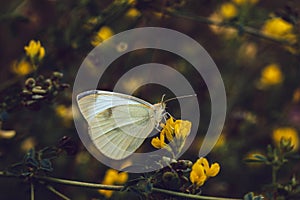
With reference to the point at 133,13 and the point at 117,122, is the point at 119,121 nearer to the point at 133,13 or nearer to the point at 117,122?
the point at 117,122

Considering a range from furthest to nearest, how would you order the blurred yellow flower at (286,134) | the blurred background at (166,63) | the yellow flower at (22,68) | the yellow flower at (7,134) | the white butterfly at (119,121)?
the blurred yellow flower at (286,134)
the yellow flower at (22,68)
the blurred background at (166,63)
the yellow flower at (7,134)
the white butterfly at (119,121)

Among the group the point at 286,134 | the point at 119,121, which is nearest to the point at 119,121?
the point at 119,121

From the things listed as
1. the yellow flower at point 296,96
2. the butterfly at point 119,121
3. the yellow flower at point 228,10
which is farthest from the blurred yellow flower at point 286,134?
the butterfly at point 119,121

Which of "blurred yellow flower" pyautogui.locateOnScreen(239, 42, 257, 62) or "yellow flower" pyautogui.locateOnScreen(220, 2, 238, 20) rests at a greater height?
"yellow flower" pyautogui.locateOnScreen(220, 2, 238, 20)

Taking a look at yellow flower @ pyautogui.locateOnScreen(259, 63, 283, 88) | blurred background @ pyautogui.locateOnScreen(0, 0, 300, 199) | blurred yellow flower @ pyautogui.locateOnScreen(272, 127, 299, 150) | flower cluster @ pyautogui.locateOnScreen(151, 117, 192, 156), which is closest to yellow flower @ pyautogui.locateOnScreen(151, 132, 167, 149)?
flower cluster @ pyautogui.locateOnScreen(151, 117, 192, 156)

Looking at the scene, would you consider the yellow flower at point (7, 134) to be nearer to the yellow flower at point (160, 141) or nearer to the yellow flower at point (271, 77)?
the yellow flower at point (160, 141)

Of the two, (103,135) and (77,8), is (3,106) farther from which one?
(77,8)

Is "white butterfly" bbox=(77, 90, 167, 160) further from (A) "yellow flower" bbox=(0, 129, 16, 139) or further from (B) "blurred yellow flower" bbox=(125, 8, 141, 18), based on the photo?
(B) "blurred yellow flower" bbox=(125, 8, 141, 18)
